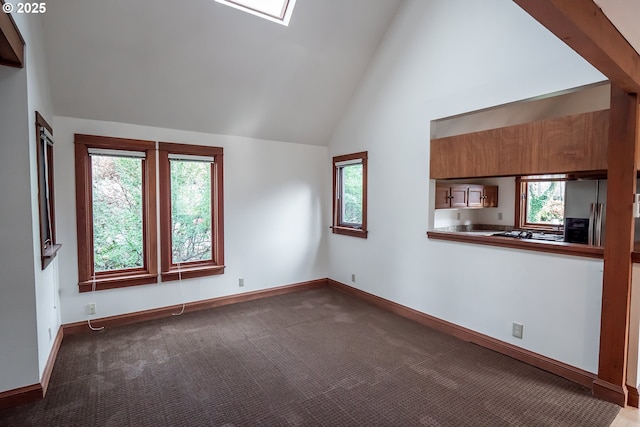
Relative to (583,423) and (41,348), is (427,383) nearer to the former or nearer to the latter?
(583,423)

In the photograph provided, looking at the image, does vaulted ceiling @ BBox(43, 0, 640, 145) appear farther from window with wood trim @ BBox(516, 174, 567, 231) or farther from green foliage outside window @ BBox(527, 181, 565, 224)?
green foliage outside window @ BBox(527, 181, 565, 224)

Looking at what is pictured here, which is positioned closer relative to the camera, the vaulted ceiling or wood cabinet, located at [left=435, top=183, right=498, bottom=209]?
the vaulted ceiling

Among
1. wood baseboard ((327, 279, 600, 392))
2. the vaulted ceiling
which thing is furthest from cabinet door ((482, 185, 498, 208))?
the vaulted ceiling

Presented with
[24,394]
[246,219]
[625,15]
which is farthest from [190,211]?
[625,15]

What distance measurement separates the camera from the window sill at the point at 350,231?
4461 millimetres

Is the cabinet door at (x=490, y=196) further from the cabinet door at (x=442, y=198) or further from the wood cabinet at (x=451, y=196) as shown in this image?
the cabinet door at (x=442, y=198)

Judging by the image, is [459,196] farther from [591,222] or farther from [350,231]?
[591,222]

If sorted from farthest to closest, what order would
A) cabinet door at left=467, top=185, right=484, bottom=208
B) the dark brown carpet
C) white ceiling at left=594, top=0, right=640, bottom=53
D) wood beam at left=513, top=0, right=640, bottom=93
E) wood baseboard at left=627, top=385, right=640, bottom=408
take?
cabinet door at left=467, top=185, right=484, bottom=208, wood baseboard at left=627, top=385, right=640, bottom=408, the dark brown carpet, white ceiling at left=594, top=0, right=640, bottom=53, wood beam at left=513, top=0, right=640, bottom=93

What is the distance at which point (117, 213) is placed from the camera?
3.63 meters

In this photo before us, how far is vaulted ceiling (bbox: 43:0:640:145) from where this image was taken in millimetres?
2783

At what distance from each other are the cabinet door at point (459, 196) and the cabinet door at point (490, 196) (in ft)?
1.71

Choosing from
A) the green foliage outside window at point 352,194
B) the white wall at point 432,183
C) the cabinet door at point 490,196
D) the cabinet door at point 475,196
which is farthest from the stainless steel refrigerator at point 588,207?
the green foliage outside window at point 352,194

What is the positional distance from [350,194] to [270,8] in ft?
8.54

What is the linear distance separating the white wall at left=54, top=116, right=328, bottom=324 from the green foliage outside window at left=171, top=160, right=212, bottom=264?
25cm
